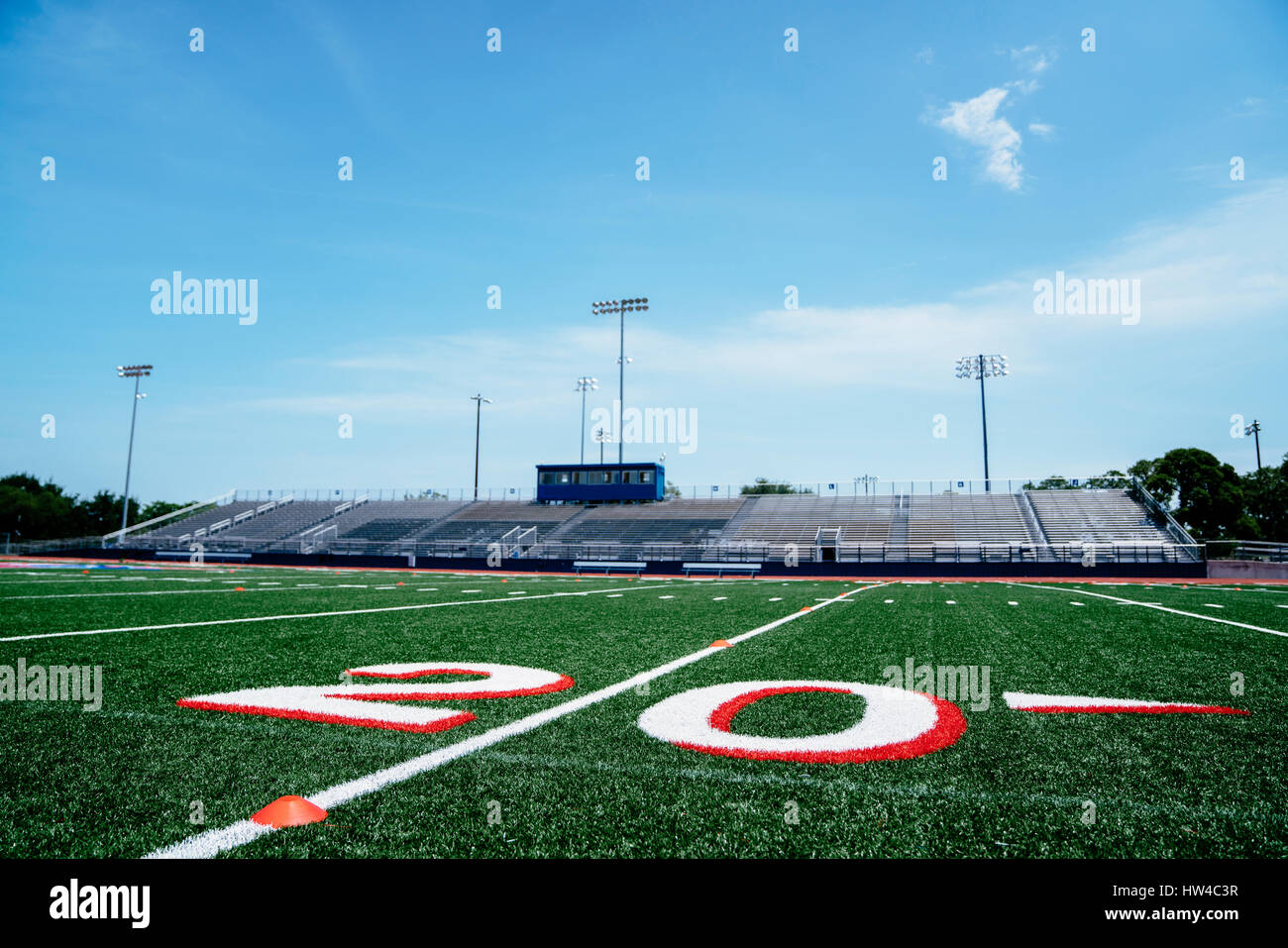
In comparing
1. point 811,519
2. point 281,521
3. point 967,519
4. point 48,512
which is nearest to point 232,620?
point 811,519

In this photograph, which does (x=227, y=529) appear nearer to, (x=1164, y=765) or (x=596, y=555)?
(x=596, y=555)

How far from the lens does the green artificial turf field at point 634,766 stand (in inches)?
72.9

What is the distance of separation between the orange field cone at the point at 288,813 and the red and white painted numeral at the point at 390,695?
0.94m

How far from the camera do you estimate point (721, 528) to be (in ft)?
124

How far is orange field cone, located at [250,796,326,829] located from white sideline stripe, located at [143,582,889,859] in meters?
0.03

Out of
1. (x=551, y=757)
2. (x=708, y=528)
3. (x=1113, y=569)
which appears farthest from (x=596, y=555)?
(x=551, y=757)

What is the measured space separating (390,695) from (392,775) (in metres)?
1.37

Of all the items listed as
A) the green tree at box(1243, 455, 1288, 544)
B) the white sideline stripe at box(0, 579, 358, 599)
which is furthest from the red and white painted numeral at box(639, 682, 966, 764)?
the green tree at box(1243, 455, 1288, 544)

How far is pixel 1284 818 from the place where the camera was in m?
2.01

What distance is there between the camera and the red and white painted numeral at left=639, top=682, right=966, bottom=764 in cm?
269

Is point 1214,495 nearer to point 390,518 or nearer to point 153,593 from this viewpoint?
point 390,518

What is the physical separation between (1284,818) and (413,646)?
16.4ft

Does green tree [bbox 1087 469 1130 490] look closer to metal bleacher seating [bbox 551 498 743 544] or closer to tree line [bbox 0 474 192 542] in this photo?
metal bleacher seating [bbox 551 498 743 544]

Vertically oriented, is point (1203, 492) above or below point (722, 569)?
above
